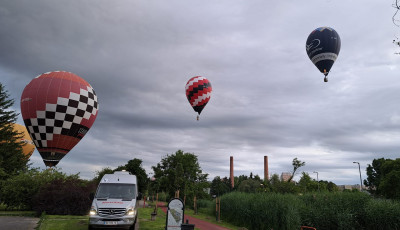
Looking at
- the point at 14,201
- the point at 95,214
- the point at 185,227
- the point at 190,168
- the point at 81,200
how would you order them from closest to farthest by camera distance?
the point at 185,227 → the point at 95,214 → the point at 81,200 → the point at 14,201 → the point at 190,168

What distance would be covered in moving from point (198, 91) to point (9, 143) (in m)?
30.9

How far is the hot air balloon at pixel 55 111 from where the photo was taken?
2414 cm

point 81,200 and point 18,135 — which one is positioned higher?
point 18,135

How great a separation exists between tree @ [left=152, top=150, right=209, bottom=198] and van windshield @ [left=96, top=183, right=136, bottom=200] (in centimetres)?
3633

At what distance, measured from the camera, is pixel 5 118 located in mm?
41125

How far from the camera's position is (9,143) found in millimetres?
39531

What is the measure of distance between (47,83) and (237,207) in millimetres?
21245

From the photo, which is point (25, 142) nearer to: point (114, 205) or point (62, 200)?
point (62, 200)

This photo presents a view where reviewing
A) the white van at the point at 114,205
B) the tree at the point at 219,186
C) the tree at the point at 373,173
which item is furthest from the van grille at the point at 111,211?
the tree at the point at 373,173

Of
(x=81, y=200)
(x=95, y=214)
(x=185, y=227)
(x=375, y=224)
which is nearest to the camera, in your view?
(x=185, y=227)

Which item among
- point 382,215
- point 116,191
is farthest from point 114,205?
point 382,215

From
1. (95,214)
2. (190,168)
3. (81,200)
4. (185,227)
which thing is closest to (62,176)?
(81,200)

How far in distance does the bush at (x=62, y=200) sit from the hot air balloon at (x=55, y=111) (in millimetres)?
4708

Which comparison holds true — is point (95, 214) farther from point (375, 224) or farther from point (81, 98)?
point (375, 224)
